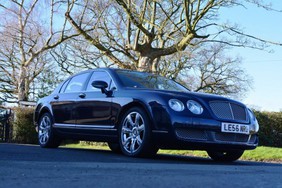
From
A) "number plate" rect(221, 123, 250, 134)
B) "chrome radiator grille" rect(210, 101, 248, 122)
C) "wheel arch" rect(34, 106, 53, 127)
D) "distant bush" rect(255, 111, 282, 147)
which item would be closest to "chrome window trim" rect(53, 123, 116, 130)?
"wheel arch" rect(34, 106, 53, 127)

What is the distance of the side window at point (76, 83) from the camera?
28.3 feet

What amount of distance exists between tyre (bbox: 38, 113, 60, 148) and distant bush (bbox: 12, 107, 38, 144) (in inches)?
328

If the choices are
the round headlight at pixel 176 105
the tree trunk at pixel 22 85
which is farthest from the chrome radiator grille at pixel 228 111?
the tree trunk at pixel 22 85

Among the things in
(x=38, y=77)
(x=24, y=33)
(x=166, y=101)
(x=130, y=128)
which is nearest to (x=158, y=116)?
(x=166, y=101)

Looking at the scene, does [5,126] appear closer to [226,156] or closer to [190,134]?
[226,156]

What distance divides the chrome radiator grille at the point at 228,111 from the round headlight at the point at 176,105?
494 mm

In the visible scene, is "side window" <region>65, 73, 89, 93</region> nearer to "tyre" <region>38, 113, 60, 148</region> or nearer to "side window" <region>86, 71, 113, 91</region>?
"side window" <region>86, 71, 113, 91</region>

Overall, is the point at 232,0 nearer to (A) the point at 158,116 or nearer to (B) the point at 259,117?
(B) the point at 259,117

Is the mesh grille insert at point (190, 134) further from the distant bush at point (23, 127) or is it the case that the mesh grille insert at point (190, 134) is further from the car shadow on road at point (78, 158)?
the distant bush at point (23, 127)

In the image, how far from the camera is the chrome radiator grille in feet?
22.0

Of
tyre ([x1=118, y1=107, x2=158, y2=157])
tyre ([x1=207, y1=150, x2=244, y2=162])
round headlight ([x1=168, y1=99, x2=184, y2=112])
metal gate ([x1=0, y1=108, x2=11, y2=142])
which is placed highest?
round headlight ([x1=168, y1=99, x2=184, y2=112])

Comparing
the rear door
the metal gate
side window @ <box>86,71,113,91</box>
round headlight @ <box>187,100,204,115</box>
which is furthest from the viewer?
the metal gate

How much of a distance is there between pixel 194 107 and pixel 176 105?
26 cm

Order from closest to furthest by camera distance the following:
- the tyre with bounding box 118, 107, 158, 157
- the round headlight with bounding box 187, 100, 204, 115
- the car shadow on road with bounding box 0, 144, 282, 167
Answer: the car shadow on road with bounding box 0, 144, 282, 167, the round headlight with bounding box 187, 100, 204, 115, the tyre with bounding box 118, 107, 158, 157
